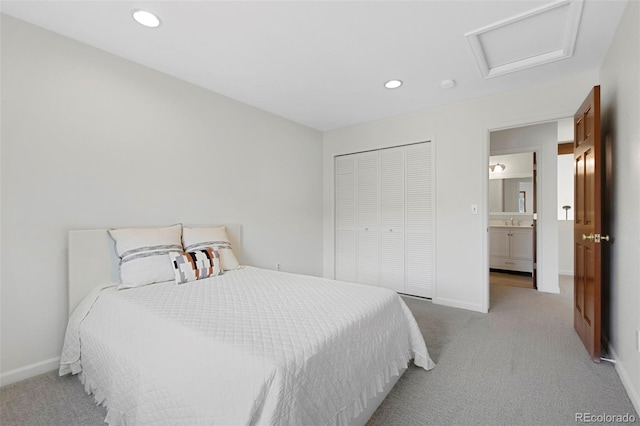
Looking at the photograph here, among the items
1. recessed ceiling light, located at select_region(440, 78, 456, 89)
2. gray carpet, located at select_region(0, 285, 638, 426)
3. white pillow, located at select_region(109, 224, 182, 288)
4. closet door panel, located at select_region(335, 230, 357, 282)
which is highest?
recessed ceiling light, located at select_region(440, 78, 456, 89)

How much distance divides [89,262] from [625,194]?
364cm

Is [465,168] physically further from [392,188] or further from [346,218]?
[346,218]

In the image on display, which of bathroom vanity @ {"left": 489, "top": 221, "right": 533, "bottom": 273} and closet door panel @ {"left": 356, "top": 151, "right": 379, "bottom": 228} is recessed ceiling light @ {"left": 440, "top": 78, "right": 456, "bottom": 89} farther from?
bathroom vanity @ {"left": 489, "top": 221, "right": 533, "bottom": 273}

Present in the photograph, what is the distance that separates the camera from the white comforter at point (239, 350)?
1.08 metres

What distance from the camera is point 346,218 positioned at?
14.4 ft

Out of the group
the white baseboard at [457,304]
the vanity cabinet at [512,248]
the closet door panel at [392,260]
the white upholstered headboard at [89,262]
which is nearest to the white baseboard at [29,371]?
the white upholstered headboard at [89,262]

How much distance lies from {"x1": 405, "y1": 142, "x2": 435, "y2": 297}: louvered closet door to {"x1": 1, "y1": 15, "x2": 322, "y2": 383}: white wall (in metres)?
2.01

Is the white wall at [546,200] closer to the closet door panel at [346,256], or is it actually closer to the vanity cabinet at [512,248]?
the vanity cabinet at [512,248]

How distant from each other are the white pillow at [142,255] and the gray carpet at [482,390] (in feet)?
2.40

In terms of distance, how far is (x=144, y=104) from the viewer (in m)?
2.50

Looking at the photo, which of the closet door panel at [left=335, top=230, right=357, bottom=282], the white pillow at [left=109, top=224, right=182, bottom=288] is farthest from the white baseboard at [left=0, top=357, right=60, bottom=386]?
the closet door panel at [left=335, top=230, right=357, bottom=282]

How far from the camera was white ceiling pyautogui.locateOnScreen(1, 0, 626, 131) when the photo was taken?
1.81m

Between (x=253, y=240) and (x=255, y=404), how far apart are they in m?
2.54

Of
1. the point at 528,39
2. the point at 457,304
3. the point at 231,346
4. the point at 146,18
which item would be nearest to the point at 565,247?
the point at 457,304
